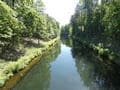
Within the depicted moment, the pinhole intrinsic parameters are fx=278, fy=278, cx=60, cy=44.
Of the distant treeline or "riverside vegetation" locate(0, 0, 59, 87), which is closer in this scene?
"riverside vegetation" locate(0, 0, 59, 87)

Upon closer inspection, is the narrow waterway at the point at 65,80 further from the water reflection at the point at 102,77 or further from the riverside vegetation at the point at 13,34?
the riverside vegetation at the point at 13,34

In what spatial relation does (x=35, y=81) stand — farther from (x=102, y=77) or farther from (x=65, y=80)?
(x=102, y=77)

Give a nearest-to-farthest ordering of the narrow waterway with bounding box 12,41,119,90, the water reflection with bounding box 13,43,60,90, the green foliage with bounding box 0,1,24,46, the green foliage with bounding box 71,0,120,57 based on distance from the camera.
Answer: the water reflection with bounding box 13,43,60,90 < the green foliage with bounding box 0,1,24,46 < the narrow waterway with bounding box 12,41,119,90 < the green foliage with bounding box 71,0,120,57

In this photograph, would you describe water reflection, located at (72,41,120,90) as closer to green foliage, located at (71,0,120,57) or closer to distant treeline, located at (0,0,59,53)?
green foliage, located at (71,0,120,57)

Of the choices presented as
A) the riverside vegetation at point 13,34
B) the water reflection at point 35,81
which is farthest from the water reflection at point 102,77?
the riverside vegetation at point 13,34

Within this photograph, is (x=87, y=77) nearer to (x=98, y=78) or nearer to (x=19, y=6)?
(x=98, y=78)

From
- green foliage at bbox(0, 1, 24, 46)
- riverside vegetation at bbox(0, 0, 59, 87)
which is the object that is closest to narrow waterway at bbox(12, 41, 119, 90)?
riverside vegetation at bbox(0, 0, 59, 87)

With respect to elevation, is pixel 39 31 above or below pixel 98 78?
above

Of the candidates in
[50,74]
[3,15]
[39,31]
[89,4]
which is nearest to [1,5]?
[3,15]

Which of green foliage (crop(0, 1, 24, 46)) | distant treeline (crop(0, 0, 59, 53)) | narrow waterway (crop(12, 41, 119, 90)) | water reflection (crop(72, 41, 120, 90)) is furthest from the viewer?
distant treeline (crop(0, 0, 59, 53))

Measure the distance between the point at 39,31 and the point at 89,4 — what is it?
23.2m

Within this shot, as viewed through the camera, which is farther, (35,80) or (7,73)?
(35,80)

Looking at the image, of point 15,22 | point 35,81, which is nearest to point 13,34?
point 15,22

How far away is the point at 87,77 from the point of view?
2934cm
